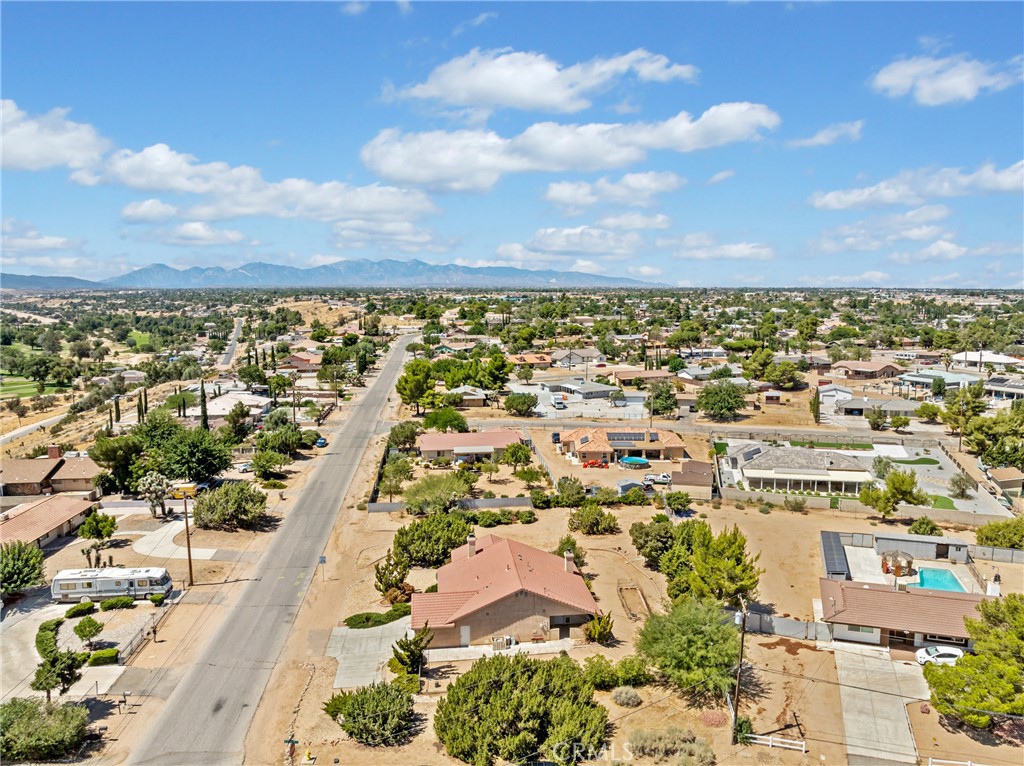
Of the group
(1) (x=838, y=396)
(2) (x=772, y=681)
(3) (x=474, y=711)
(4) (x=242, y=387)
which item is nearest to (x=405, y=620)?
(3) (x=474, y=711)

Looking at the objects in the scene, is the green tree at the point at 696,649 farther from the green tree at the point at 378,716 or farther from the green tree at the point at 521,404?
the green tree at the point at 521,404

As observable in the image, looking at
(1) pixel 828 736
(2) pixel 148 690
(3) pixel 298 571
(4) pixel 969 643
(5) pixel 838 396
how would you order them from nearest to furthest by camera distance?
1. (1) pixel 828 736
2. (2) pixel 148 690
3. (4) pixel 969 643
4. (3) pixel 298 571
5. (5) pixel 838 396

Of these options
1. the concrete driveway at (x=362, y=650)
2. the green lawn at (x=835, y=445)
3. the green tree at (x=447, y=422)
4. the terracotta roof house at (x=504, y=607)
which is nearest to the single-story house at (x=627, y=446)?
the green tree at (x=447, y=422)

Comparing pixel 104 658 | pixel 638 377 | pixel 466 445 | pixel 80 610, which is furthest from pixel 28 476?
pixel 638 377

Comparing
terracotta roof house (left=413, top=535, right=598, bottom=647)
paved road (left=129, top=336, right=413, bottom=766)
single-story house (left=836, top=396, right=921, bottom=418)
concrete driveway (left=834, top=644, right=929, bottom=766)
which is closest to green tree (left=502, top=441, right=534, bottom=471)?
paved road (left=129, top=336, right=413, bottom=766)

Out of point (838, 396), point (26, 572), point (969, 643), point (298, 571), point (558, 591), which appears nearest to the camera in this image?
point (969, 643)

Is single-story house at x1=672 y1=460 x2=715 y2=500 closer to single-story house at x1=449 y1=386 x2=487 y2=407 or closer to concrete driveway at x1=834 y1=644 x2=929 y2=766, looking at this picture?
concrete driveway at x1=834 y1=644 x2=929 y2=766

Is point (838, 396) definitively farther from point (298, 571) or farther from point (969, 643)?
point (298, 571)
